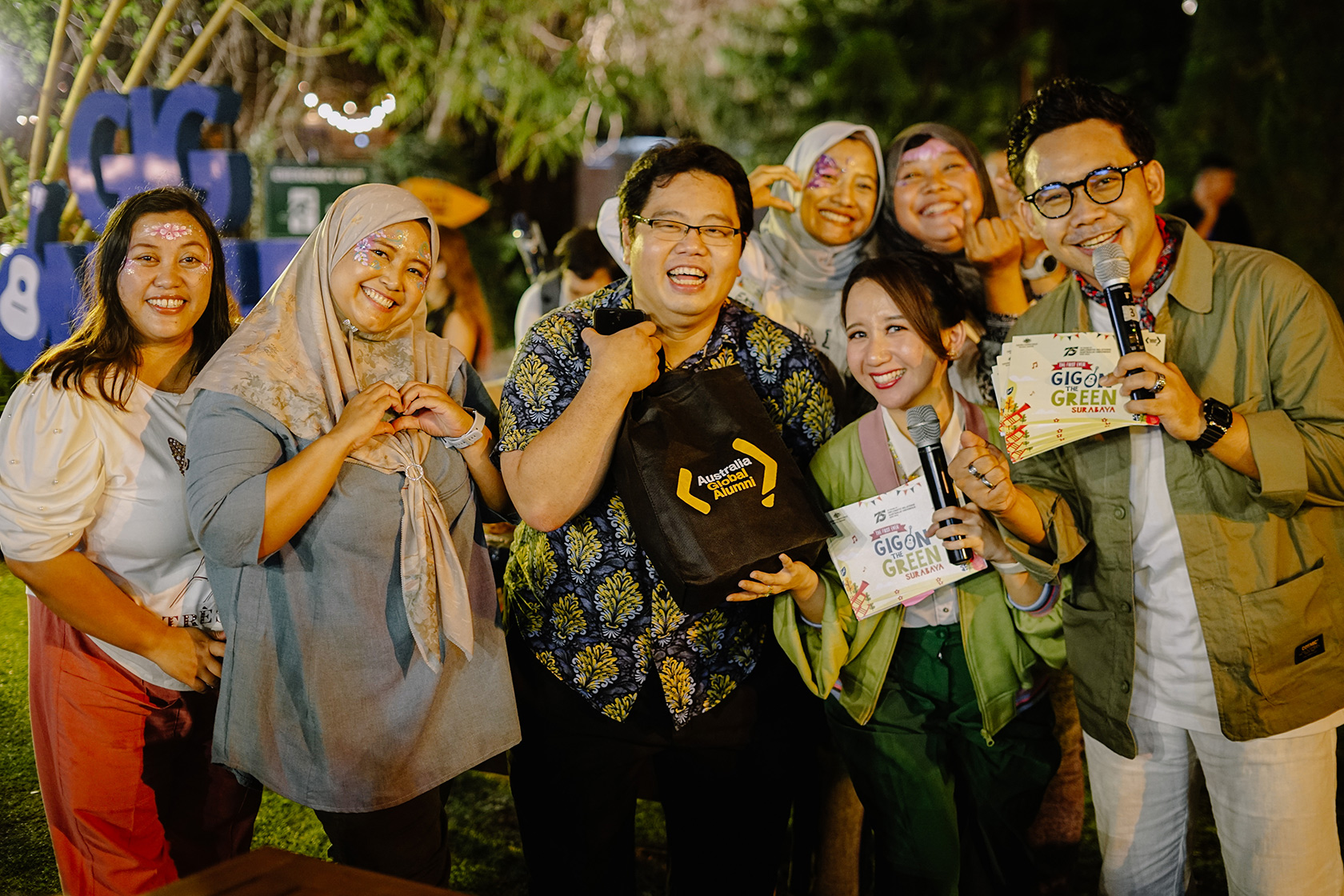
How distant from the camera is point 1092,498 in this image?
7.22 ft

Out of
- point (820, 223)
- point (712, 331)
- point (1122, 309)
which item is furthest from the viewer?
point (820, 223)

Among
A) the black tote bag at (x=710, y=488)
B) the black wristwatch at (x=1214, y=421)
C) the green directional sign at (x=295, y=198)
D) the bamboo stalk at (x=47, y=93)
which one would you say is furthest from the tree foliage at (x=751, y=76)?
the black wristwatch at (x=1214, y=421)

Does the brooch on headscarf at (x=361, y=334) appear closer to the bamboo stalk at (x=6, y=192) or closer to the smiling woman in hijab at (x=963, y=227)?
the smiling woman in hijab at (x=963, y=227)

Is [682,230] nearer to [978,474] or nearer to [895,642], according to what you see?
[978,474]

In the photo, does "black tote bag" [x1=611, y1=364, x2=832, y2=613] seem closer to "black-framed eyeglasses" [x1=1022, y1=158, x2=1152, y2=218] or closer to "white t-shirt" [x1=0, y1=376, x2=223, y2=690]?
"black-framed eyeglasses" [x1=1022, y1=158, x2=1152, y2=218]

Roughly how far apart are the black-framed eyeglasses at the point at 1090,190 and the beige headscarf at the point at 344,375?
145 centimetres

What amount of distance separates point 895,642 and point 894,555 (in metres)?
0.26

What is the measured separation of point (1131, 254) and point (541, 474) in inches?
56.0

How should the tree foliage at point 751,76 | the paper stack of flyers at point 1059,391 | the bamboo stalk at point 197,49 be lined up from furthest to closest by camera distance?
the tree foliage at point 751,76 < the bamboo stalk at point 197,49 < the paper stack of flyers at point 1059,391

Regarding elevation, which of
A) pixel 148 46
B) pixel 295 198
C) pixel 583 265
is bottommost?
pixel 583 265

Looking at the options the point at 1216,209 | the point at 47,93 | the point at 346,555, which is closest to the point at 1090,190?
the point at 346,555

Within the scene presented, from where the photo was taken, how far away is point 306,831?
3.46 m

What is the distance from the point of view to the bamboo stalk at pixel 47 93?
3791mm

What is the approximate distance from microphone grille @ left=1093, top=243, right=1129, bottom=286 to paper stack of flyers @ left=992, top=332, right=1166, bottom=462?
0.42 feet
